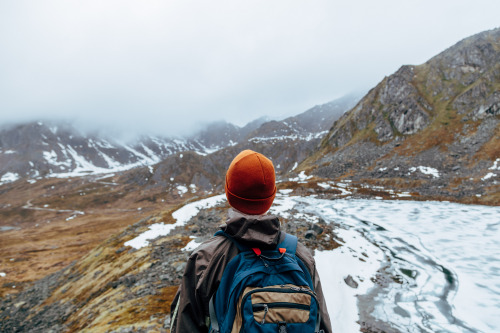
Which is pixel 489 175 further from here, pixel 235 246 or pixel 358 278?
pixel 235 246

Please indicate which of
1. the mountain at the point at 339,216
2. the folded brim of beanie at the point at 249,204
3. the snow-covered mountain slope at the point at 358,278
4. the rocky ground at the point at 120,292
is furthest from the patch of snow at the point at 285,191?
the folded brim of beanie at the point at 249,204

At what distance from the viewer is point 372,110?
106 metres

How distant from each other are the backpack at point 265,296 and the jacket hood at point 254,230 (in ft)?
0.31

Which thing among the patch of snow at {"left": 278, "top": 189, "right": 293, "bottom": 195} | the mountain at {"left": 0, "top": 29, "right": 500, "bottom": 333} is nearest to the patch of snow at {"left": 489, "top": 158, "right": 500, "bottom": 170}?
the mountain at {"left": 0, "top": 29, "right": 500, "bottom": 333}

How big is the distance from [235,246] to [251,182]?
2.77 ft

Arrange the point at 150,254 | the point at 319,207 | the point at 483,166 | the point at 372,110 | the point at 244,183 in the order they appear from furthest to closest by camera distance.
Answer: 1. the point at 372,110
2. the point at 483,166
3. the point at 319,207
4. the point at 150,254
5. the point at 244,183

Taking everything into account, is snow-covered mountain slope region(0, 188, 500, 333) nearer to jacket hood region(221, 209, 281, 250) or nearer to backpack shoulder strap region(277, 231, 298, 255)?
backpack shoulder strap region(277, 231, 298, 255)

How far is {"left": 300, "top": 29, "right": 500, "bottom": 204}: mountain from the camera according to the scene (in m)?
50.8

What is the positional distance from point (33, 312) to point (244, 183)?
1225 inches

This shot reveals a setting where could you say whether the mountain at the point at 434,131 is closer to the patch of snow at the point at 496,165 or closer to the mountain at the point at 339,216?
the patch of snow at the point at 496,165

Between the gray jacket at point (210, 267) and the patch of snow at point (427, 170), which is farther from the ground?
the gray jacket at point (210, 267)

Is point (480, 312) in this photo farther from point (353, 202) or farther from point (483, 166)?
point (483, 166)

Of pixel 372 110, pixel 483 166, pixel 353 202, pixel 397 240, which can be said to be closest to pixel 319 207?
pixel 353 202

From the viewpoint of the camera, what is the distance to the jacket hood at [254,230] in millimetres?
2893
